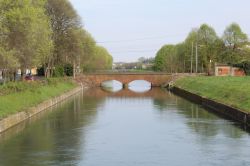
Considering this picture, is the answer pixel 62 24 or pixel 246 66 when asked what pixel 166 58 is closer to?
pixel 246 66

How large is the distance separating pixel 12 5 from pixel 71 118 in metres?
11.4

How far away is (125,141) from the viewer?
30.9 m

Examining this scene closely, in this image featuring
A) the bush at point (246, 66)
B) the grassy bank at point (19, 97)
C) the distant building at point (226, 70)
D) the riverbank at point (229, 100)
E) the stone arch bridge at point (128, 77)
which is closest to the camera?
the grassy bank at point (19, 97)

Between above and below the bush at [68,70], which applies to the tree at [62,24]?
above

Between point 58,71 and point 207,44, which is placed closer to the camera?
point 58,71

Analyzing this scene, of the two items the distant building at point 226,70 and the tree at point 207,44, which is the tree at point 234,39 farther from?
the distant building at point 226,70

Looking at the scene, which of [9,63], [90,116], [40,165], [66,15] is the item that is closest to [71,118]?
[90,116]

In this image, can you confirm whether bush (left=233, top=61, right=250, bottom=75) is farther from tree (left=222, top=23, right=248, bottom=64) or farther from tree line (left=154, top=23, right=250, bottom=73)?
tree (left=222, top=23, right=248, bottom=64)

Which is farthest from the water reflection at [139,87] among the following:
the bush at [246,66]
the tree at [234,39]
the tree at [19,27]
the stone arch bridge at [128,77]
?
the tree at [19,27]

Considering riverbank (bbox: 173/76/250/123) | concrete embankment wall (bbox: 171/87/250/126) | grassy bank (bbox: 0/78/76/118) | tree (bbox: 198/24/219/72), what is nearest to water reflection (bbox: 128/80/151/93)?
tree (bbox: 198/24/219/72)

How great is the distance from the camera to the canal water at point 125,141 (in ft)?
81.0

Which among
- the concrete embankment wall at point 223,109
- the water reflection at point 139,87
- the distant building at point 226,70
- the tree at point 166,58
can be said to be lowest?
the water reflection at point 139,87

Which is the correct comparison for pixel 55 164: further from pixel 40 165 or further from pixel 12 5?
pixel 12 5

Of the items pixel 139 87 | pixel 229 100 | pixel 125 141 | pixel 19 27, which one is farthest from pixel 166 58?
pixel 125 141
